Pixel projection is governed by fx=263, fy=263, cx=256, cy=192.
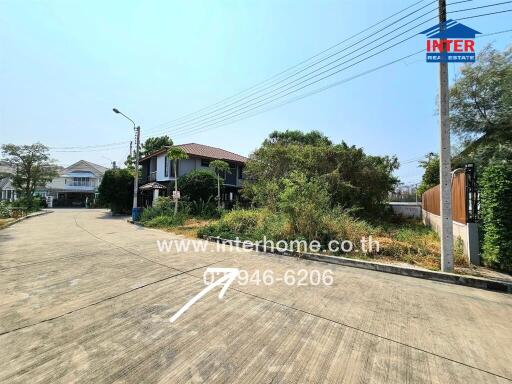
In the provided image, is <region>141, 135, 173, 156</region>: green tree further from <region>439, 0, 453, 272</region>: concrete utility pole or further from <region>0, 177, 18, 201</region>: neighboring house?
<region>439, 0, 453, 272</region>: concrete utility pole

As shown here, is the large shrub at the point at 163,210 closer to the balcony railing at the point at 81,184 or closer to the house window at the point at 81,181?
the balcony railing at the point at 81,184

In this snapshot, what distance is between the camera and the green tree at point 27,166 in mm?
30119

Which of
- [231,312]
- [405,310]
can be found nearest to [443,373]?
[405,310]

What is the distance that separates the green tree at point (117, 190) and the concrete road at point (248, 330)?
19.5 meters

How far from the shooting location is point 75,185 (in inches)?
1924

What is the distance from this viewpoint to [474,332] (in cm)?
331

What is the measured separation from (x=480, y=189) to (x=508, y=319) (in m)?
3.56

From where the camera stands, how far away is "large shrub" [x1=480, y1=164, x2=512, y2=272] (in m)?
5.50

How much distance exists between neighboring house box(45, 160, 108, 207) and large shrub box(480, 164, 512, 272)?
2110 inches

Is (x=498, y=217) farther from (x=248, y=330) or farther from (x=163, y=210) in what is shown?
(x=163, y=210)

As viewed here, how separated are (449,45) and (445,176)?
9.87 ft

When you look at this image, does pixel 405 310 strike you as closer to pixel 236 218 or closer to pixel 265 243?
pixel 265 243

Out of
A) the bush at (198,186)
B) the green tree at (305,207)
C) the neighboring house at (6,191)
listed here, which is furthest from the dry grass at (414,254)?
the neighboring house at (6,191)

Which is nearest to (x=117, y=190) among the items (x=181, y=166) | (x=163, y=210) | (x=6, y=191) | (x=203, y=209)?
(x=181, y=166)
